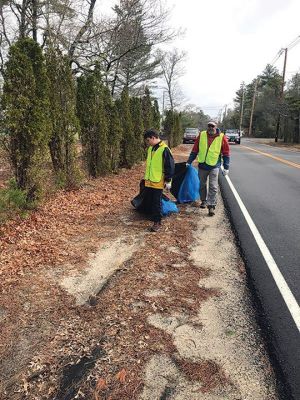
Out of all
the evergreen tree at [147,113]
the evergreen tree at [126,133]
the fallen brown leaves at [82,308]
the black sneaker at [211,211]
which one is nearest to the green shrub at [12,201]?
the fallen brown leaves at [82,308]

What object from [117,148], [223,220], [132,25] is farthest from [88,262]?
[132,25]

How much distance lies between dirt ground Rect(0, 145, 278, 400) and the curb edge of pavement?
0.30ft

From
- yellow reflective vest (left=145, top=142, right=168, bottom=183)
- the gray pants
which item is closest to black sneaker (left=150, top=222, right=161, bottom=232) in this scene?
yellow reflective vest (left=145, top=142, right=168, bottom=183)

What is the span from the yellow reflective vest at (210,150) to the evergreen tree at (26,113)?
11.0ft

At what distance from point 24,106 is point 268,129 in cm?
7421

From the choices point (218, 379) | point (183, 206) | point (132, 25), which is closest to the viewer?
point (218, 379)

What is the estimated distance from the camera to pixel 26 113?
7070 mm

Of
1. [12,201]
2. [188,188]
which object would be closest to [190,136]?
[188,188]

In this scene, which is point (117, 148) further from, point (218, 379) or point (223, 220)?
point (218, 379)

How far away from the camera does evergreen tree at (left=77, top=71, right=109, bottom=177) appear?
10.9 meters

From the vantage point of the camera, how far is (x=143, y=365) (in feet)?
Result: 9.93

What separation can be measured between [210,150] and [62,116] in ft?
12.9

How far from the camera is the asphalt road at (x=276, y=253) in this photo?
3146 mm

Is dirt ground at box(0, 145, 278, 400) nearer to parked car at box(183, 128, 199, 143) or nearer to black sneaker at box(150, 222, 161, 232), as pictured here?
black sneaker at box(150, 222, 161, 232)
